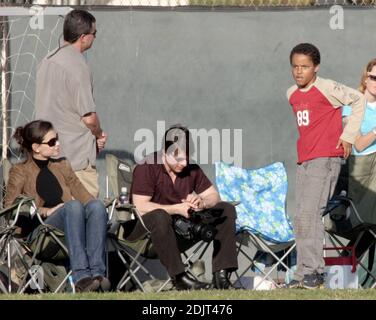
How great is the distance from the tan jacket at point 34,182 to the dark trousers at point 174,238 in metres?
0.43

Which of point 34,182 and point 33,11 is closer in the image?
point 34,182

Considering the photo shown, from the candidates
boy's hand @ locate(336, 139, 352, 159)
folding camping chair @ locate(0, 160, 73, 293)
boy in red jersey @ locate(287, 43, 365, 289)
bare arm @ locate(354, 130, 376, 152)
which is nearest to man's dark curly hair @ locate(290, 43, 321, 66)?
boy in red jersey @ locate(287, 43, 365, 289)

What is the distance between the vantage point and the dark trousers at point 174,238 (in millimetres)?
10172

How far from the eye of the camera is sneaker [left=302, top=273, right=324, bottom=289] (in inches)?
401

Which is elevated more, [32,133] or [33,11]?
[33,11]

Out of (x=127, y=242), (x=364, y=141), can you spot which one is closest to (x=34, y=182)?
(x=127, y=242)

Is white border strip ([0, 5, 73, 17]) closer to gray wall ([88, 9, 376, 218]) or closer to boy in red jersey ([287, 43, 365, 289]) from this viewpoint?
gray wall ([88, 9, 376, 218])

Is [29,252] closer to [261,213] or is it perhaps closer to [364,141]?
[261,213]

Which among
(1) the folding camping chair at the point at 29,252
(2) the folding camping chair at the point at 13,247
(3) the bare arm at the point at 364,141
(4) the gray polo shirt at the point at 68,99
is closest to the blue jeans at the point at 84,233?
(1) the folding camping chair at the point at 29,252

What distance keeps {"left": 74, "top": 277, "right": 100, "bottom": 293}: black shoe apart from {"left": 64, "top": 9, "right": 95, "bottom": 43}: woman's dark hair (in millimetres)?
1703

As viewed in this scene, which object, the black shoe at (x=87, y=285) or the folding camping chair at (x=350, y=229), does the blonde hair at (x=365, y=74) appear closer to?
the folding camping chair at (x=350, y=229)

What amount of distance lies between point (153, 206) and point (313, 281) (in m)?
1.17

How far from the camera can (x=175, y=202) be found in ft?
34.9

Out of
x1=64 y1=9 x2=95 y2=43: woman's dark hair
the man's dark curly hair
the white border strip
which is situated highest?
the white border strip
